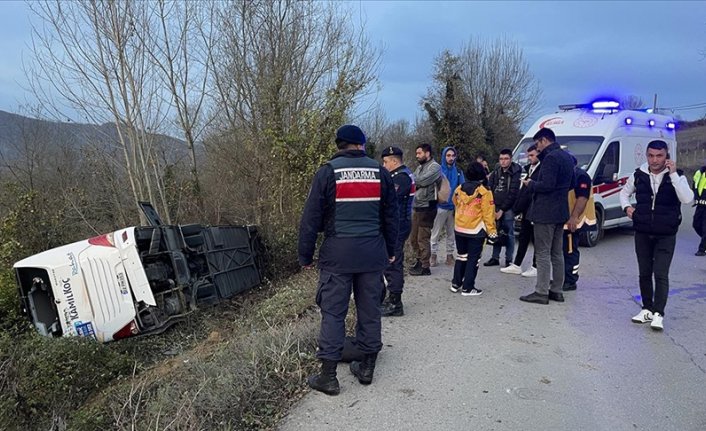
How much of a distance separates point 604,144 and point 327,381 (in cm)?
748

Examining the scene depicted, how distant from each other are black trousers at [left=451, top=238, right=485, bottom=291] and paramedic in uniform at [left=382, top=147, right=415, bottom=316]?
3.02 ft

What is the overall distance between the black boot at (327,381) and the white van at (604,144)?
6.86 m

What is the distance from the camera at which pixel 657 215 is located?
4.46m

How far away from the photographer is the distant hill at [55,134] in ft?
33.8

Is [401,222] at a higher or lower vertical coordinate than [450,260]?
higher

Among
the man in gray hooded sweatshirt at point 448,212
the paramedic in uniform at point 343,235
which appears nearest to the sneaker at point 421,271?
the man in gray hooded sweatshirt at point 448,212

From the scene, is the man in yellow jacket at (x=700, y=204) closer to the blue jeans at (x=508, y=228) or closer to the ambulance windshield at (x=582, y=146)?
the ambulance windshield at (x=582, y=146)

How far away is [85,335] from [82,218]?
5.65 meters

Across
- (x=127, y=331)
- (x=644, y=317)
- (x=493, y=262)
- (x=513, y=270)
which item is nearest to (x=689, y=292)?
(x=644, y=317)

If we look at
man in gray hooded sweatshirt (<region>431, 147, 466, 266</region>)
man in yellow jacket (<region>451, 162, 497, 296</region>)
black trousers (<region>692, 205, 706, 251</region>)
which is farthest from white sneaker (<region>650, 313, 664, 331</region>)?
black trousers (<region>692, 205, 706, 251</region>)

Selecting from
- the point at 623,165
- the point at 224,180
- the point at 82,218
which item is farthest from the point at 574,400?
the point at 82,218

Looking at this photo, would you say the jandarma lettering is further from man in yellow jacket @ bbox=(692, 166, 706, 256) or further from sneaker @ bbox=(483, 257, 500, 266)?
man in yellow jacket @ bbox=(692, 166, 706, 256)

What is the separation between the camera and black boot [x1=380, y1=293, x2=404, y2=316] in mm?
5125

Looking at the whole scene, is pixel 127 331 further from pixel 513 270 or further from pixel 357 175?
pixel 513 270
